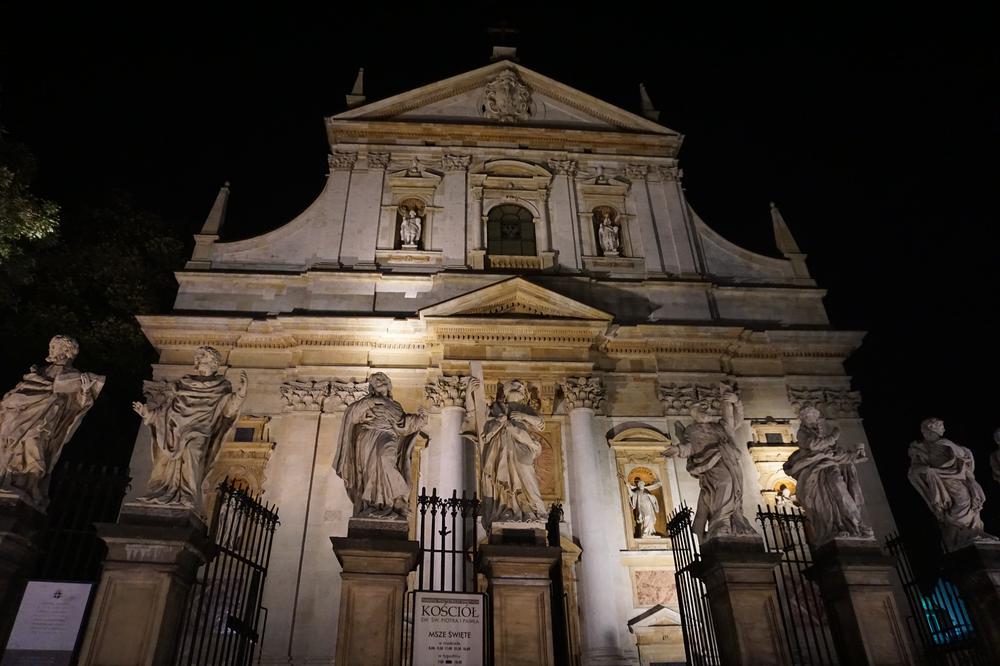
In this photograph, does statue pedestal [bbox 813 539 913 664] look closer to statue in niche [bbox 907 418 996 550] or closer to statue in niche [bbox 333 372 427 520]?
statue in niche [bbox 907 418 996 550]

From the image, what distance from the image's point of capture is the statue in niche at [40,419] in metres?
7.84

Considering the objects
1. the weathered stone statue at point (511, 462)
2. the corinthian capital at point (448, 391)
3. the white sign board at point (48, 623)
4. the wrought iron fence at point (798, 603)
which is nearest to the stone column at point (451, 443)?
the corinthian capital at point (448, 391)

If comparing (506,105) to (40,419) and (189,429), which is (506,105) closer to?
(189,429)

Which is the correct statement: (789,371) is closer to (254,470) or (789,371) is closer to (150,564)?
(254,470)

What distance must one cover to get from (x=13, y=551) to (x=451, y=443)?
27.7ft

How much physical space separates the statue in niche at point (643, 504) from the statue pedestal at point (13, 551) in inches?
421

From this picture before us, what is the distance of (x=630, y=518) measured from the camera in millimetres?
14547

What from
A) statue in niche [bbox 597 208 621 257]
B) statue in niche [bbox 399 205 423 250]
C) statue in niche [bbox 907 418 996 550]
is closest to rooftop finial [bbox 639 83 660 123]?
statue in niche [bbox 597 208 621 257]

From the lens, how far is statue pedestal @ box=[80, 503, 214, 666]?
6652 mm

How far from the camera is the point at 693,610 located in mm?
9414

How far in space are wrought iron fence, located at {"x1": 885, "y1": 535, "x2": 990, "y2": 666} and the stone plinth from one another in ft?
15.5

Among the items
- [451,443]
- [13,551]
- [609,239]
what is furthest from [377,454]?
[609,239]

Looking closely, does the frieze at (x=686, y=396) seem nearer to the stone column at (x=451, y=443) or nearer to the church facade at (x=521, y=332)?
the church facade at (x=521, y=332)

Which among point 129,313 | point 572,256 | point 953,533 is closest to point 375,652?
point 953,533
